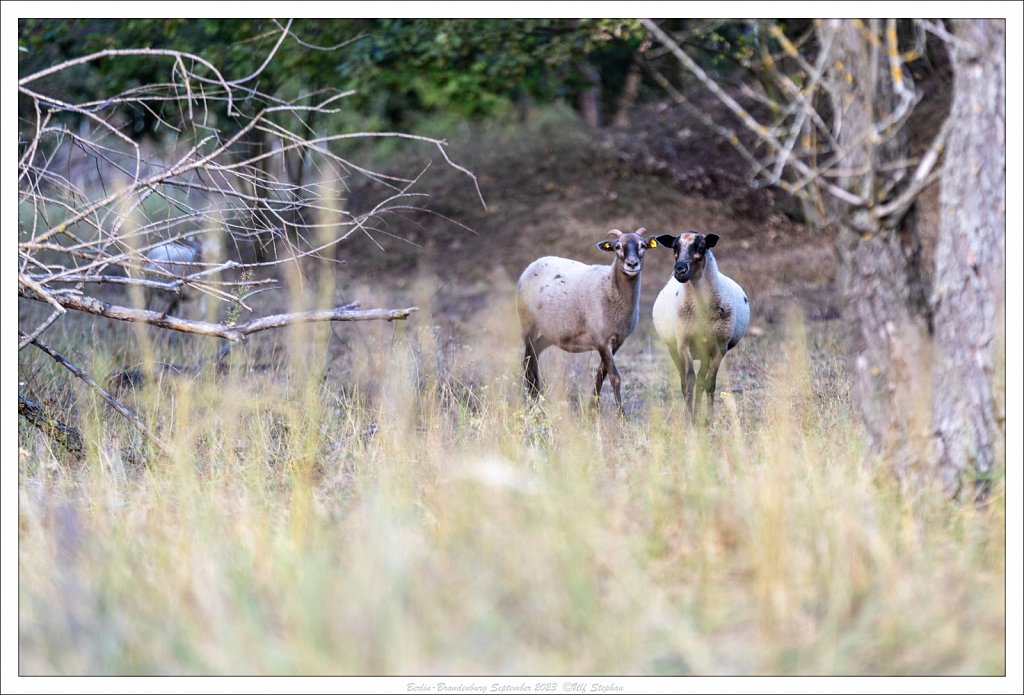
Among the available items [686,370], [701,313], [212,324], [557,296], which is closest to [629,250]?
[701,313]

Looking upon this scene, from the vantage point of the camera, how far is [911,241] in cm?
463

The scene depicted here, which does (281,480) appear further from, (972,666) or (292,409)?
(972,666)

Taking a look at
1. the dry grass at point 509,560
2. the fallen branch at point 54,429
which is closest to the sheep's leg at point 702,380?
the dry grass at point 509,560

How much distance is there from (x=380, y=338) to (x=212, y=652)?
20.0 ft

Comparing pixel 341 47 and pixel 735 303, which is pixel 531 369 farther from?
pixel 341 47

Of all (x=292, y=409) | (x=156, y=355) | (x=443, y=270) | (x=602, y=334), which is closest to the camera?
(x=292, y=409)

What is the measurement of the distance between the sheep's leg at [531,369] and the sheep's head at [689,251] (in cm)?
135

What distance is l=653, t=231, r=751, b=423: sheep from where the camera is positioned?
24.5ft

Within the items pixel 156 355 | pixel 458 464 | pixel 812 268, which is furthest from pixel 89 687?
pixel 812 268

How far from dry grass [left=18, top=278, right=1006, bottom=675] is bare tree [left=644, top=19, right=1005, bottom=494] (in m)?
0.27

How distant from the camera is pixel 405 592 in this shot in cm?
383

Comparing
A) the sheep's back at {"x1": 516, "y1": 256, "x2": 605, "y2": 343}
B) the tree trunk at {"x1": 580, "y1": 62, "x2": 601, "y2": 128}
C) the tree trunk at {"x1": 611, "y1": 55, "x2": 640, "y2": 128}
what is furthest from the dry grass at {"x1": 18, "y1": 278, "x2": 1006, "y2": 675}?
the tree trunk at {"x1": 580, "y1": 62, "x2": 601, "y2": 128}

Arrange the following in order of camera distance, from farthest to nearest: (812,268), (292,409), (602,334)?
(812,268) → (602,334) → (292,409)

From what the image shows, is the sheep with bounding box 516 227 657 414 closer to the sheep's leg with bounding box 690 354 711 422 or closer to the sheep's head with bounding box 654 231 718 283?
the sheep's head with bounding box 654 231 718 283
